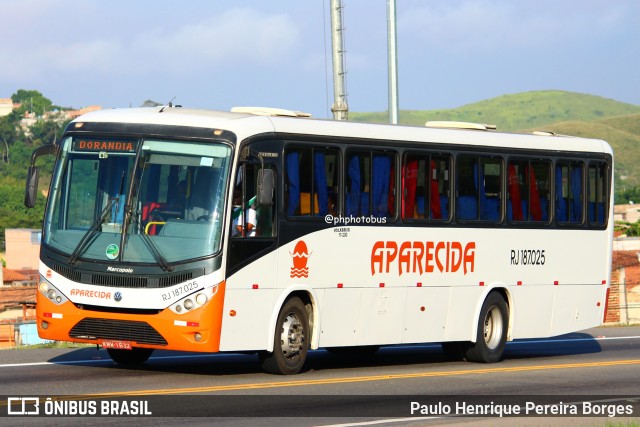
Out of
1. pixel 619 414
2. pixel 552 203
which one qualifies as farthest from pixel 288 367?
pixel 552 203

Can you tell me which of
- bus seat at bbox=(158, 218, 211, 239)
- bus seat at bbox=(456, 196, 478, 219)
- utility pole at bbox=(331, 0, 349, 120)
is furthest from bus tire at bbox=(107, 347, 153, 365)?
utility pole at bbox=(331, 0, 349, 120)

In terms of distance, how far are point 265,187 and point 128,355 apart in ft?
Answer: 10.6

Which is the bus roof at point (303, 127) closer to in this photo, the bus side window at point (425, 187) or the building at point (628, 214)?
the bus side window at point (425, 187)

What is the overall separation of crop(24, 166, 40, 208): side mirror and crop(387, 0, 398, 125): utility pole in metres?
14.7

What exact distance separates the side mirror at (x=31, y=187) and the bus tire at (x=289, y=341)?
326cm

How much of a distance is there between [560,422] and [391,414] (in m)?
1.63

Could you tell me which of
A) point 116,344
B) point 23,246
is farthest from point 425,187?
point 23,246

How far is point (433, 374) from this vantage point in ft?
59.4

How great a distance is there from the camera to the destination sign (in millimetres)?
16266

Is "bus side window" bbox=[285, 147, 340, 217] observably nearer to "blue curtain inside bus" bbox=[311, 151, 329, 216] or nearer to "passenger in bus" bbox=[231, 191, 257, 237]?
"blue curtain inside bus" bbox=[311, 151, 329, 216]

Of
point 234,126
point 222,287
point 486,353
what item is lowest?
point 486,353

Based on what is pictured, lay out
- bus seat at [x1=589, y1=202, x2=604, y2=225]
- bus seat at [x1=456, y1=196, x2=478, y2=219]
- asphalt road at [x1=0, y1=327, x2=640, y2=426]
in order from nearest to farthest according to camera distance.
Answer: asphalt road at [x1=0, y1=327, x2=640, y2=426]
bus seat at [x1=456, y1=196, x2=478, y2=219]
bus seat at [x1=589, y1=202, x2=604, y2=225]

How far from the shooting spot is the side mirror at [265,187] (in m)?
16.0

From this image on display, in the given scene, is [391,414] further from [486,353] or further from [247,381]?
[486,353]
